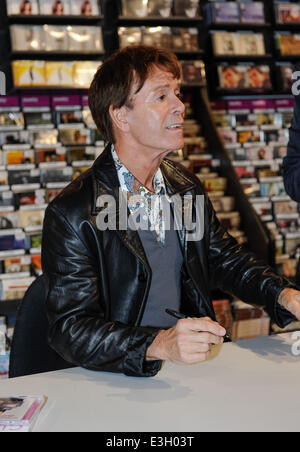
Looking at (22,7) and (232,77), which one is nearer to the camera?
(22,7)

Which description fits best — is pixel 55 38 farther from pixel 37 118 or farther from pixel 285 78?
pixel 285 78

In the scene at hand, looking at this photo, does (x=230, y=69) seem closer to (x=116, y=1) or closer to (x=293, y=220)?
(x=116, y=1)

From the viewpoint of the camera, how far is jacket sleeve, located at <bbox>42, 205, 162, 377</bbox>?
1470 mm

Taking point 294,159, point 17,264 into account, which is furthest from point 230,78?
point 294,159

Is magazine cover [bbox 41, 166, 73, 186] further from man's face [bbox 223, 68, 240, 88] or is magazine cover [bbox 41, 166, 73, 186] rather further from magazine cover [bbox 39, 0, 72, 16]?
man's face [bbox 223, 68, 240, 88]

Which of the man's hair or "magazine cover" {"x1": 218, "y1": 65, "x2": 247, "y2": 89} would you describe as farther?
"magazine cover" {"x1": 218, "y1": 65, "x2": 247, "y2": 89}

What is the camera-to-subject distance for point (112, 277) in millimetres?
1778

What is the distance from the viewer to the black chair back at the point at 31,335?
1.66 metres

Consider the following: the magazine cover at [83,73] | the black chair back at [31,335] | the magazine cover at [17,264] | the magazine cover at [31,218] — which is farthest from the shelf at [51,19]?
the black chair back at [31,335]

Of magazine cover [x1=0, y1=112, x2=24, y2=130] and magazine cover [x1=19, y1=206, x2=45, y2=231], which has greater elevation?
magazine cover [x1=0, y1=112, x2=24, y2=130]

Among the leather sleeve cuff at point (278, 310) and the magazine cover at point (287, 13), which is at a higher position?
the magazine cover at point (287, 13)

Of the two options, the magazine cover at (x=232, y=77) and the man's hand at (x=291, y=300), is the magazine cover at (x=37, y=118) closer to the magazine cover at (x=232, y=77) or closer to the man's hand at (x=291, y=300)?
the magazine cover at (x=232, y=77)

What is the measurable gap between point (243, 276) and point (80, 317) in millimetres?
628

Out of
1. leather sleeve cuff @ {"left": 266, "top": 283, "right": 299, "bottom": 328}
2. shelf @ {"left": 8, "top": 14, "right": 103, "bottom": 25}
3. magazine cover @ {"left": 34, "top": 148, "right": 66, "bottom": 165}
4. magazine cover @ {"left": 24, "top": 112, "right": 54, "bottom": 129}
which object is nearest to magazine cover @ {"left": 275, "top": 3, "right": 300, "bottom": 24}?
shelf @ {"left": 8, "top": 14, "right": 103, "bottom": 25}
